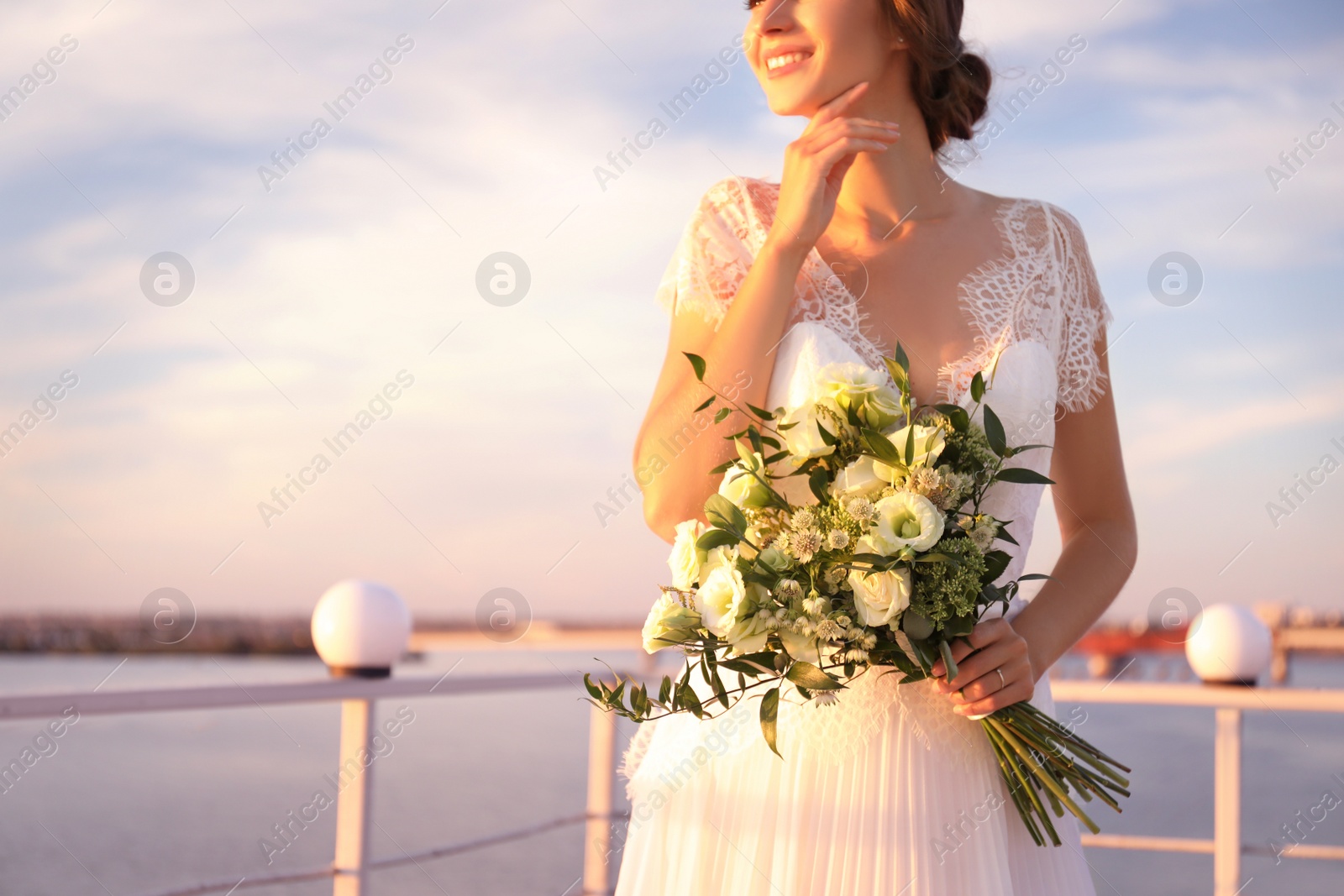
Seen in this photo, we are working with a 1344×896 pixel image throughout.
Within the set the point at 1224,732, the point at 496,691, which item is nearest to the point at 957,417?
the point at 496,691

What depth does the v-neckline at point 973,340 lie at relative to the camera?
141 centimetres

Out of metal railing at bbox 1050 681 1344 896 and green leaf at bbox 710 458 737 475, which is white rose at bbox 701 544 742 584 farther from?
metal railing at bbox 1050 681 1344 896

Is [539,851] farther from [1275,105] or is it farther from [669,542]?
[669,542]

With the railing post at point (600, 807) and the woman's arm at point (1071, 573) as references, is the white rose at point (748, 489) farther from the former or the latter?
the railing post at point (600, 807)

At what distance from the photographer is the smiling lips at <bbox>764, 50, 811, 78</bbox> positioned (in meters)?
1.46

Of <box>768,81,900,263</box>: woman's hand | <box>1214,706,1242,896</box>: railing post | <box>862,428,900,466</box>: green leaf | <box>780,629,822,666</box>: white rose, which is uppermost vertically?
<box>768,81,900,263</box>: woman's hand

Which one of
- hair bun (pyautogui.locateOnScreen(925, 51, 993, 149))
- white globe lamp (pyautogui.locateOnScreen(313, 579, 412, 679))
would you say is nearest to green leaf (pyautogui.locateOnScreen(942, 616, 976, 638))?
hair bun (pyautogui.locateOnScreen(925, 51, 993, 149))

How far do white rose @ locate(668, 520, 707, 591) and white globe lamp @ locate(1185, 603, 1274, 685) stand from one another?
229 cm

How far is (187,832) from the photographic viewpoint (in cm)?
1944

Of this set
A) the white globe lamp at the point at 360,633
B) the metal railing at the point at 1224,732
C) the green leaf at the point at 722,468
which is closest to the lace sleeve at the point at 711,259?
Result: the green leaf at the point at 722,468

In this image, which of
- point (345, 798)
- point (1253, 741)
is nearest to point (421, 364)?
point (345, 798)

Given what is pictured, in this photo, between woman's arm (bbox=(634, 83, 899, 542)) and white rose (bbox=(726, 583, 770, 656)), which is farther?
woman's arm (bbox=(634, 83, 899, 542))

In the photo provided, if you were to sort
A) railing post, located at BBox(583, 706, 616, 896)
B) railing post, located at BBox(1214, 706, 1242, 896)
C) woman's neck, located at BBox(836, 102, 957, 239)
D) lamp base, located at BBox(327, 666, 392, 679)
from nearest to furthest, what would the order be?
woman's neck, located at BBox(836, 102, 957, 239)
lamp base, located at BBox(327, 666, 392, 679)
railing post, located at BBox(1214, 706, 1242, 896)
railing post, located at BBox(583, 706, 616, 896)

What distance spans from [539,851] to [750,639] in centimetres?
1655
